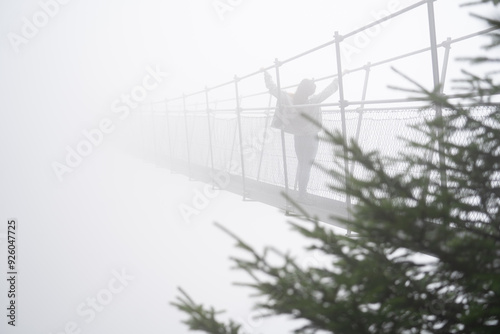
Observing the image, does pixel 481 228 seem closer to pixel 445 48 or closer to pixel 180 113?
pixel 445 48

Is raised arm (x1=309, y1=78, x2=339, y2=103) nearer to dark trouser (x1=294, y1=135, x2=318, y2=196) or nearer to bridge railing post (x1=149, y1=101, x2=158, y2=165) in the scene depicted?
dark trouser (x1=294, y1=135, x2=318, y2=196)

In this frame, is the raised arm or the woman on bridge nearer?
the raised arm

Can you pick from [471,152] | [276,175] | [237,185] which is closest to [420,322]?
[471,152]

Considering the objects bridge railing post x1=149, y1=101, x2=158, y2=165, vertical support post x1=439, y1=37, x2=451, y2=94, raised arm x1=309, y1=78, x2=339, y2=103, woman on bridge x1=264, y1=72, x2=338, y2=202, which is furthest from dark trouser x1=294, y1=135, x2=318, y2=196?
bridge railing post x1=149, y1=101, x2=158, y2=165

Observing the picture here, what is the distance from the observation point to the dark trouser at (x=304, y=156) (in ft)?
21.3

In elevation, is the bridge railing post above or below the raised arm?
above

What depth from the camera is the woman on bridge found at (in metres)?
6.48

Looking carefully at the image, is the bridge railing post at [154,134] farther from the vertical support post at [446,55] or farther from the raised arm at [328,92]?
the vertical support post at [446,55]

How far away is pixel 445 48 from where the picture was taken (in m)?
5.21

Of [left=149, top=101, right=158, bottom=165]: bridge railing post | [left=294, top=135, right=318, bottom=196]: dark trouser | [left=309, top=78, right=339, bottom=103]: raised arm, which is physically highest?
[left=149, top=101, right=158, bottom=165]: bridge railing post

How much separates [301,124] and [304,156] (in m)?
0.37

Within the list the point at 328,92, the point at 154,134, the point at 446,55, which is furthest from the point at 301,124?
the point at 154,134

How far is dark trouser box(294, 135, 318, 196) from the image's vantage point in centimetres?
648

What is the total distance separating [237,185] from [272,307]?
24.6 feet
